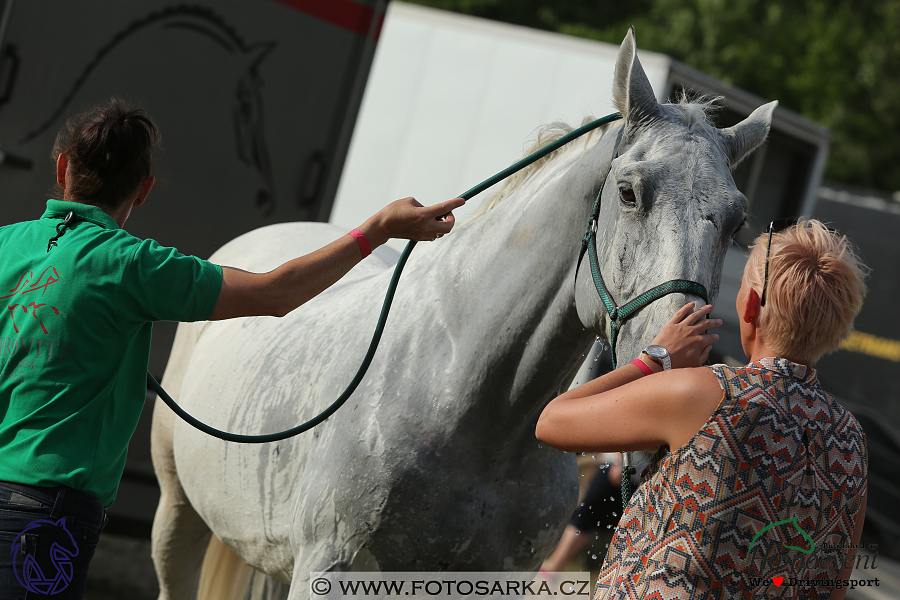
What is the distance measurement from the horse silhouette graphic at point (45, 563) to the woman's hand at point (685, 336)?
49.6 inches

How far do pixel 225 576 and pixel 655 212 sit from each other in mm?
2529

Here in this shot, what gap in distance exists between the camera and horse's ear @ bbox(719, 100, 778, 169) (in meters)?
1.99

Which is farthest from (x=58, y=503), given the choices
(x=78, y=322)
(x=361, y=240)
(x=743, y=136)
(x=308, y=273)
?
(x=743, y=136)

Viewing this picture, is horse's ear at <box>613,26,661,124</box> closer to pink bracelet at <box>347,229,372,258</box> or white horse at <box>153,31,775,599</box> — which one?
white horse at <box>153,31,775,599</box>

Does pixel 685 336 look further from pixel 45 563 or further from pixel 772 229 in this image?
pixel 45 563

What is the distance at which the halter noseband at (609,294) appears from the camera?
1.63 meters

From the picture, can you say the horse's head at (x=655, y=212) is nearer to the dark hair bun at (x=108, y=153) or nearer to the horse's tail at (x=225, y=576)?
the dark hair bun at (x=108, y=153)

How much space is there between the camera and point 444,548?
2.04 meters

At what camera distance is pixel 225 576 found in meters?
3.32

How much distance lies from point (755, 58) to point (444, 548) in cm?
1725

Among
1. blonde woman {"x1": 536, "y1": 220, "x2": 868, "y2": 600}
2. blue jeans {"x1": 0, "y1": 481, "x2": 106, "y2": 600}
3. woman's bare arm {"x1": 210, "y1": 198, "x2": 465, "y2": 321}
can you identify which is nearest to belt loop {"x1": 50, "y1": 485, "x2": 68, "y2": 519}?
blue jeans {"x1": 0, "y1": 481, "x2": 106, "y2": 600}

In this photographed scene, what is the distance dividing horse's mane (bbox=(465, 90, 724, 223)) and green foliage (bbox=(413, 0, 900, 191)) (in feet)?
50.3

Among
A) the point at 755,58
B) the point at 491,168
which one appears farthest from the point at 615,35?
the point at 491,168

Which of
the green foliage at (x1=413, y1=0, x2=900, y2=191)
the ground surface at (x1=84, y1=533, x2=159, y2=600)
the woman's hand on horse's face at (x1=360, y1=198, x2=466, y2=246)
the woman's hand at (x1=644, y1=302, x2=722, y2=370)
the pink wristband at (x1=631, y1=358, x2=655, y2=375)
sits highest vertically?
the green foliage at (x1=413, y1=0, x2=900, y2=191)
